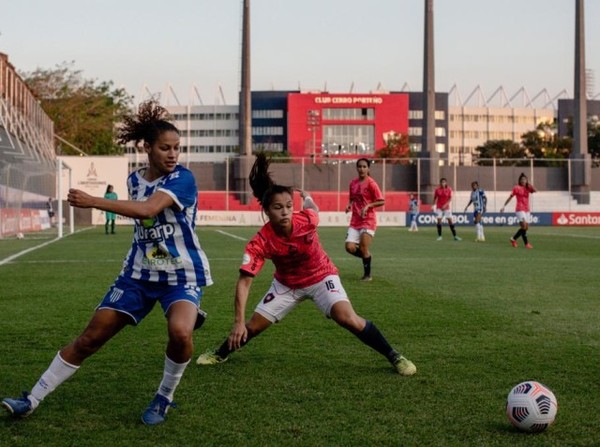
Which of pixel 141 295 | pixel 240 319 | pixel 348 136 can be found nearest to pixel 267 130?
pixel 348 136

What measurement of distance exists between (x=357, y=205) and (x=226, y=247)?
11.0 m

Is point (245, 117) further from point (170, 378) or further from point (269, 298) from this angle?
point (170, 378)

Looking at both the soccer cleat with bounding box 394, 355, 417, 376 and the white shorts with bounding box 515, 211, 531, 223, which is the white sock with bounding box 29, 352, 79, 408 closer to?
the soccer cleat with bounding box 394, 355, 417, 376

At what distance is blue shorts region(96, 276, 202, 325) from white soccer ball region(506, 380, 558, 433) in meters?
1.85

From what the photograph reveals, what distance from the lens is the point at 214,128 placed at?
484ft

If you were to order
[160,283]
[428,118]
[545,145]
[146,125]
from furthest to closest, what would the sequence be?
[545,145] → [428,118] → [146,125] → [160,283]

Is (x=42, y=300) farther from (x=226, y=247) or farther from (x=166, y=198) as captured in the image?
A: (x=226, y=247)

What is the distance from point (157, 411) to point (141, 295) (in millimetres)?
659

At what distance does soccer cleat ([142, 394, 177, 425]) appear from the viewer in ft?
16.6

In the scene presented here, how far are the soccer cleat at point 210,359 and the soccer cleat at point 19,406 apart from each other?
1.94m

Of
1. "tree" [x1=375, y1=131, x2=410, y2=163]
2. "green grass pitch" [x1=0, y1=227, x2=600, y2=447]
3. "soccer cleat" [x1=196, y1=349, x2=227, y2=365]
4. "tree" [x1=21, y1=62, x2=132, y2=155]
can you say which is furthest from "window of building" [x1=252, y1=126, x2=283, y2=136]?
"soccer cleat" [x1=196, y1=349, x2=227, y2=365]

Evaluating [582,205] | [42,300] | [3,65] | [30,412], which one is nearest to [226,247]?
[42,300]

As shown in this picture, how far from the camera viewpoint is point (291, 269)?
6.64 meters

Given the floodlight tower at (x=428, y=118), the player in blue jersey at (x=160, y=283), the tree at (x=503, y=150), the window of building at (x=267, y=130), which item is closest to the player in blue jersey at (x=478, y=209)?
the floodlight tower at (x=428, y=118)
